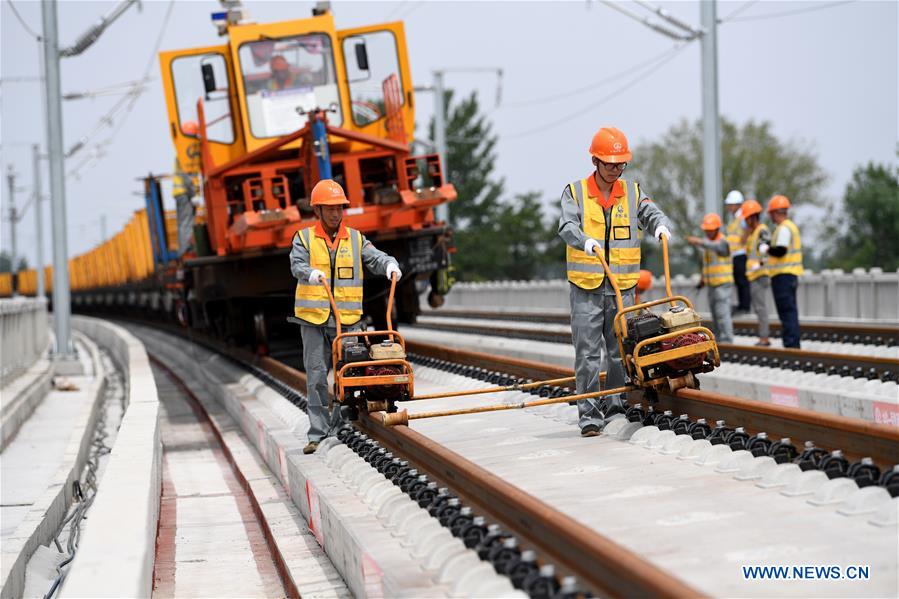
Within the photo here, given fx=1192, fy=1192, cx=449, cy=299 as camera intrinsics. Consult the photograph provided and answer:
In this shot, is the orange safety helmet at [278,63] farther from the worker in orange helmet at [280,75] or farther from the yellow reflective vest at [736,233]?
the yellow reflective vest at [736,233]

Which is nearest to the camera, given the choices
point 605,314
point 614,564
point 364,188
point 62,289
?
point 614,564

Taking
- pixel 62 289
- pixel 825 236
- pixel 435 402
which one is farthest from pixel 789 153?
pixel 435 402

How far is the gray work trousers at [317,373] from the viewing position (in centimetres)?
846

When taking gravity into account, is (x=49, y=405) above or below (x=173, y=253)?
below

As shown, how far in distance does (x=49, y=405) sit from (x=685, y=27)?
1256 cm

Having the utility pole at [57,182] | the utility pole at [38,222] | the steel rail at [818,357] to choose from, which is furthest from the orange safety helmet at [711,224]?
the utility pole at [38,222]

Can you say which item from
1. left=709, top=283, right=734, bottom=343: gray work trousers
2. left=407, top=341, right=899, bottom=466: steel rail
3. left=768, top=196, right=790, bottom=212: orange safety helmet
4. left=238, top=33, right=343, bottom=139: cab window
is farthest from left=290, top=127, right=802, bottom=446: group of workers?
left=238, top=33, right=343, bottom=139: cab window

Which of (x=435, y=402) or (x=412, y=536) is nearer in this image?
(x=412, y=536)

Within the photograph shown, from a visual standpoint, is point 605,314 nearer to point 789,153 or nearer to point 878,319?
point 878,319

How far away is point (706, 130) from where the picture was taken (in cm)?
2238

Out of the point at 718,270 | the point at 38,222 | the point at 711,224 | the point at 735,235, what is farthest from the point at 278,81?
the point at 38,222

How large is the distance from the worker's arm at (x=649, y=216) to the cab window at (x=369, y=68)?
8257 mm

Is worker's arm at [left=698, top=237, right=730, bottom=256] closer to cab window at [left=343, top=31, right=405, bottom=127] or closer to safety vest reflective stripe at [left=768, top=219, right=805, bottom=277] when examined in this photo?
safety vest reflective stripe at [left=768, top=219, right=805, bottom=277]

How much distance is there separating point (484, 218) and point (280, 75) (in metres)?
70.8
